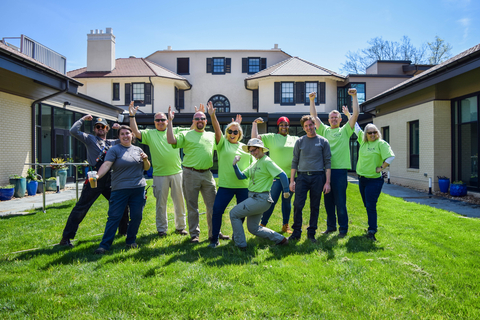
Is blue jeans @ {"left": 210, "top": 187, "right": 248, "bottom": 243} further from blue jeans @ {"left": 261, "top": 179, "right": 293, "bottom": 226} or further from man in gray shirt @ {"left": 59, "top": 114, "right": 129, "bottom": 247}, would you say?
man in gray shirt @ {"left": 59, "top": 114, "right": 129, "bottom": 247}

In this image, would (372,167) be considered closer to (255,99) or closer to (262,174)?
(262,174)

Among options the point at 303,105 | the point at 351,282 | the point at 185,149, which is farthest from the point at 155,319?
the point at 303,105

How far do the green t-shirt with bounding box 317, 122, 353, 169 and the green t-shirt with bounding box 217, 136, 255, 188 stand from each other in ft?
5.26

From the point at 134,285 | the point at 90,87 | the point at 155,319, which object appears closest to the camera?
the point at 155,319

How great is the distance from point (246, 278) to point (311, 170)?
218 centimetres

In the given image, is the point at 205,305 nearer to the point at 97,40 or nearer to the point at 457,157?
the point at 457,157

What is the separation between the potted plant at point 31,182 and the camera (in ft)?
35.8

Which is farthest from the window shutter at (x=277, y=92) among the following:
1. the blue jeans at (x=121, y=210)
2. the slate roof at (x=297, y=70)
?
the blue jeans at (x=121, y=210)

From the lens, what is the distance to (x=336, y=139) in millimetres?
5438

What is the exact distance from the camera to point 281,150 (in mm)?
5500

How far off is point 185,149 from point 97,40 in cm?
2142

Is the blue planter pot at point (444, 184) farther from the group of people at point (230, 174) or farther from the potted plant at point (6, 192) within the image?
the potted plant at point (6, 192)

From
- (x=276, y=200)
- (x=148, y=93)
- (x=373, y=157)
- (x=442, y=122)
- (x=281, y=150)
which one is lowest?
(x=276, y=200)

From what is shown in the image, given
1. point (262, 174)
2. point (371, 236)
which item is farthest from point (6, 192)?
point (371, 236)
